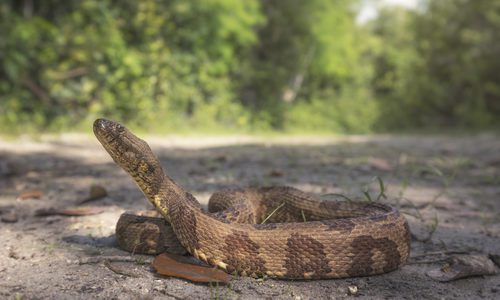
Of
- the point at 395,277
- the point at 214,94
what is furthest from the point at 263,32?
the point at 395,277

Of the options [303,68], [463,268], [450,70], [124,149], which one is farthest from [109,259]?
[450,70]

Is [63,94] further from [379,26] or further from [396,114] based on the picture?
[379,26]

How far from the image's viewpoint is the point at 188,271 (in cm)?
264

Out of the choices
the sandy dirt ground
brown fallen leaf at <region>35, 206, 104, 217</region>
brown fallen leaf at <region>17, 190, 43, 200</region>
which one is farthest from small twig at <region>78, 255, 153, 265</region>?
brown fallen leaf at <region>17, 190, 43, 200</region>

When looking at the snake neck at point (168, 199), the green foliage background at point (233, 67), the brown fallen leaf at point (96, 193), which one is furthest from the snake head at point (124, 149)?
the green foliage background at point (233, 67)

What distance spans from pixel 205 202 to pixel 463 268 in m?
2.23

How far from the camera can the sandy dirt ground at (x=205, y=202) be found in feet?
8.37

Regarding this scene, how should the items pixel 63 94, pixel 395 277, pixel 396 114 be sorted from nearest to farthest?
pixel 395 277 < pixel 63 94 < pixel 396 114

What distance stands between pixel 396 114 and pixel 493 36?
624cm

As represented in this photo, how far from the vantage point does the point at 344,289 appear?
265 cm

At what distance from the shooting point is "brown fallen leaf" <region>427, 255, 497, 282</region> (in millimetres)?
2846

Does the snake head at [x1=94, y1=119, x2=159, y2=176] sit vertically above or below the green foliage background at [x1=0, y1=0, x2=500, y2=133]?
below

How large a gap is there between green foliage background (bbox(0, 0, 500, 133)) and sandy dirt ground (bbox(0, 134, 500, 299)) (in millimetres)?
3488

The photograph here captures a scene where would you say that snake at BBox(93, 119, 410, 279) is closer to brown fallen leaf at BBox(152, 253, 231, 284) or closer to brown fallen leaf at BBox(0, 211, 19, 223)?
brown fallen leaf at BBox(152, 253, 231, 284)
